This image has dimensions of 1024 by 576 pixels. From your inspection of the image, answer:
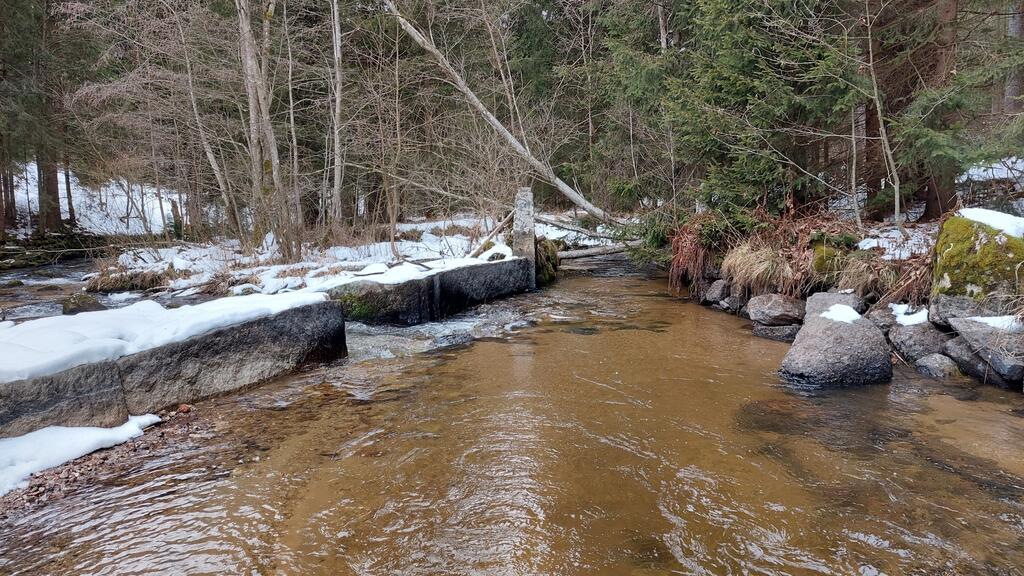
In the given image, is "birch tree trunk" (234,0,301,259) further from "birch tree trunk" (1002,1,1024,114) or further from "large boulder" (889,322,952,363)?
"birch tree trunk" (1002,1,1024,114)

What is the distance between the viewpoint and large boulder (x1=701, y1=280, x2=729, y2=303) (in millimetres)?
8500

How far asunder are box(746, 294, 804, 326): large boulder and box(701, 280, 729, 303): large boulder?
133 centimetres

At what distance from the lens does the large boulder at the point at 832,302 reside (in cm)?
578

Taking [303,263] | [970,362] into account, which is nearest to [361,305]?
[303,263]

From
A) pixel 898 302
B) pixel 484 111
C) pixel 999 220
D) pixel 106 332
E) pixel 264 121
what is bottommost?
pixel 898 302

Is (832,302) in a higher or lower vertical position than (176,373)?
higher

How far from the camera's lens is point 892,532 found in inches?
104

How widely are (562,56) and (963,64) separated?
12.3m

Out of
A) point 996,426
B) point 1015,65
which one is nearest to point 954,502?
point 996,426

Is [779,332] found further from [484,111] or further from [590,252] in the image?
[484,111]

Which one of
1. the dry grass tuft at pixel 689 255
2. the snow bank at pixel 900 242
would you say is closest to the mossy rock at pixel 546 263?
the dry grass tuft at pixel 689 255

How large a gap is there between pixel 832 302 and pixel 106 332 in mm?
6973

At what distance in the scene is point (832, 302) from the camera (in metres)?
5.95

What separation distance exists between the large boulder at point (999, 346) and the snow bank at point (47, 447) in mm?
6945
